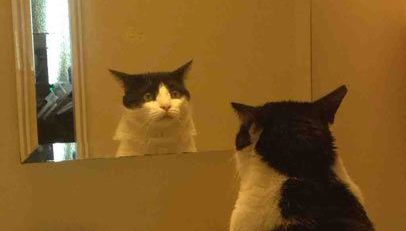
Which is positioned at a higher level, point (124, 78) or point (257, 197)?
point (124, 78)

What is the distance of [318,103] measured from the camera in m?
0.81

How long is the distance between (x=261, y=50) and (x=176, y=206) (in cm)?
35

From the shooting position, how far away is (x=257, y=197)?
771 mm

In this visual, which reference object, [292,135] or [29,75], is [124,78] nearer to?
[29,75]

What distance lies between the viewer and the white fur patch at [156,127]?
93cm

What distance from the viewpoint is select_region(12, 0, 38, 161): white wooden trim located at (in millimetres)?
875

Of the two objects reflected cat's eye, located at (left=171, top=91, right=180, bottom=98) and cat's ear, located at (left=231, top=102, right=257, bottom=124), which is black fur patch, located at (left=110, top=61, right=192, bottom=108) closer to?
reflected cat's eye, located at (left=171, top=91, right=180, bottom=98)

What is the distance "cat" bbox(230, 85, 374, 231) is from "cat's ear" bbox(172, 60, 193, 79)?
18cm

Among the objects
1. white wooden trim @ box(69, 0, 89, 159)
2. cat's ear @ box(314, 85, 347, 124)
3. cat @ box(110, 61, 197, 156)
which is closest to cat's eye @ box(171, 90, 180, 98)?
cat @ box(110, 61, 197, 156)

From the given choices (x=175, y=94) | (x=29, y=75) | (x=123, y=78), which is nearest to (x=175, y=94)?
(x=175, y=94)

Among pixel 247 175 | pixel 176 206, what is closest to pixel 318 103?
pixel 247 175

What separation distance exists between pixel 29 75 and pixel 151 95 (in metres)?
0.22

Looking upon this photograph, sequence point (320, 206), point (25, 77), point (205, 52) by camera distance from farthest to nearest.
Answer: point (205, 52) < point (25, 77) < point (320, 206)

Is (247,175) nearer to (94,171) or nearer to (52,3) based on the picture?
(94,171)
